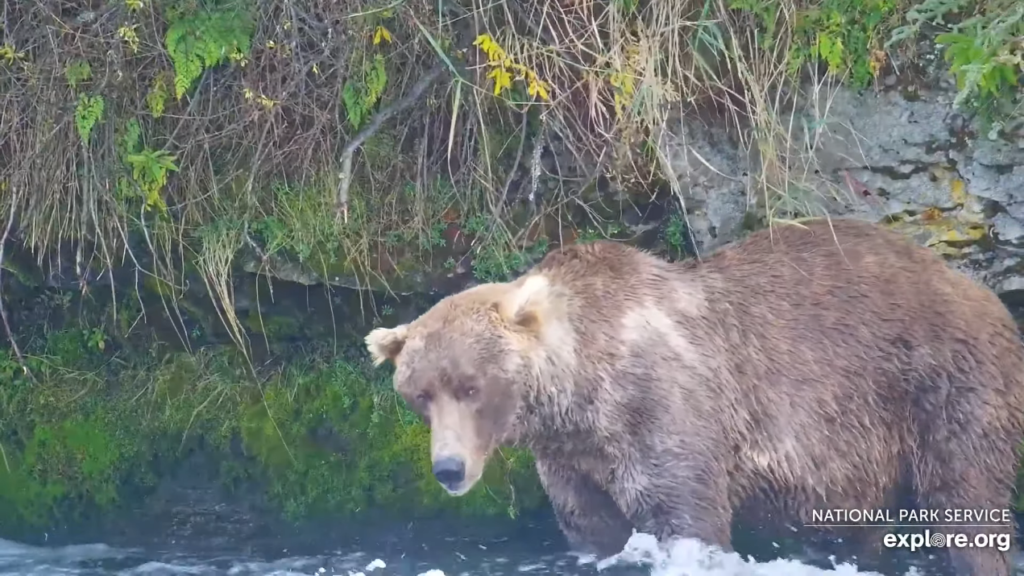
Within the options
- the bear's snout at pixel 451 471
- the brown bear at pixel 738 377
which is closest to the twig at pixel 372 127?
the brown bear at pixel 738 377

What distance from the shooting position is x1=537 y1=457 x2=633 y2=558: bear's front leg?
15.5 feet

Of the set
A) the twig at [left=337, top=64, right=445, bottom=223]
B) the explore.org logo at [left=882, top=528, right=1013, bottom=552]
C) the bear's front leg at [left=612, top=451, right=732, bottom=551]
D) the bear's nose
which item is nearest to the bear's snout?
the bear's nose

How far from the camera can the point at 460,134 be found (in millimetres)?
5633

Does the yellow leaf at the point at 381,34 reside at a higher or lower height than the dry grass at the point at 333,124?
higher

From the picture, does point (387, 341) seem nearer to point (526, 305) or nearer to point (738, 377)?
point (526, 305)

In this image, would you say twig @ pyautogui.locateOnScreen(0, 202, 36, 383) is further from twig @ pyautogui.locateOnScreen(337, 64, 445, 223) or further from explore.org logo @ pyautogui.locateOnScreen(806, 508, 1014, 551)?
explore.org logo @ pyautogui.locateOnScreen(806, 508, 1014, 551)

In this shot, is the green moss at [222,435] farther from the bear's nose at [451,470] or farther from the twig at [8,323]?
the bear's nose at [451,470]

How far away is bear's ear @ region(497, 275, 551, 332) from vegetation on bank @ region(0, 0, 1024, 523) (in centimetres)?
104

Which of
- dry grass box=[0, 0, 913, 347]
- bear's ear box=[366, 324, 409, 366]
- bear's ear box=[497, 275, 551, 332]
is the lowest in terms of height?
bear's ear box=[366, 324, 409, 366]

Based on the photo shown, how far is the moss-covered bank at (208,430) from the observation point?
19.2 feet

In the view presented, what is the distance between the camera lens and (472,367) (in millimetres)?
4277

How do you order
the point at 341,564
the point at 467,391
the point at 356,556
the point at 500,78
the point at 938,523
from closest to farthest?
the point at 467,391, the point at 938,523, the point at 500,78, the point at 341,564, the point at 356,556

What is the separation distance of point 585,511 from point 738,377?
2.56 ft

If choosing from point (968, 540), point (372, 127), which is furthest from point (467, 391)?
point (968, 540)
